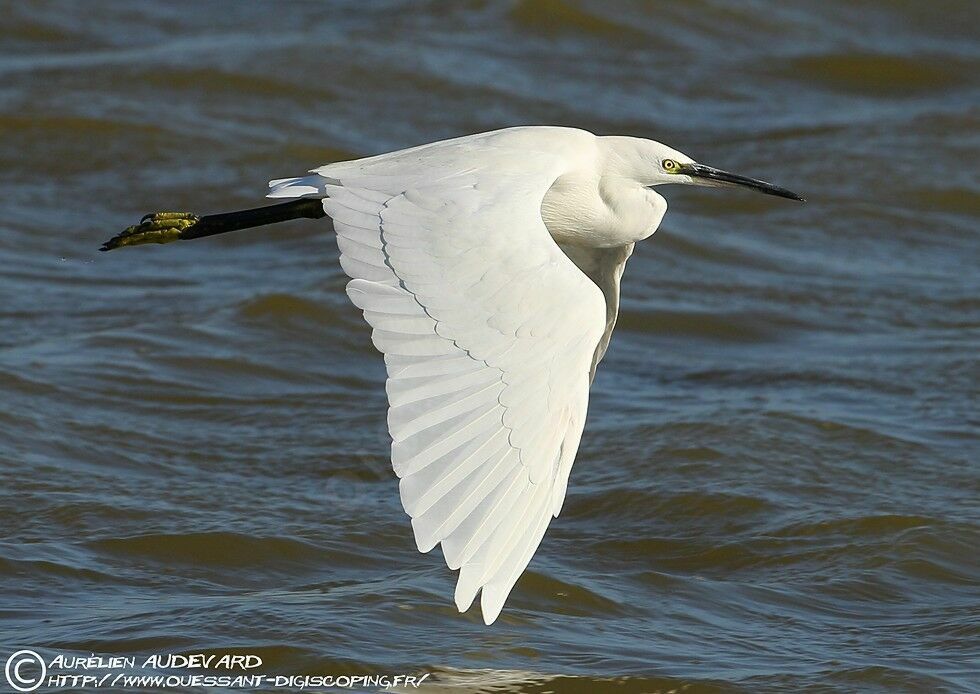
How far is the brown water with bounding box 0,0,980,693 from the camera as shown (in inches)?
206

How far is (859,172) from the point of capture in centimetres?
1090

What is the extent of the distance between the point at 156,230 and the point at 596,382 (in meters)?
2.39

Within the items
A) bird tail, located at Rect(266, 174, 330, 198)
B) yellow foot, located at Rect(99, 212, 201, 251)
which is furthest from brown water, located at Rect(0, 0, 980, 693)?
bird tail, located at Rect(266, 174, 330, 198)

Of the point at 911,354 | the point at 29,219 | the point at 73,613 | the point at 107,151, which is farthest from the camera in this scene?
the point at 107,151

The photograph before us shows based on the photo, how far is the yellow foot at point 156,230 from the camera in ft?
20.3

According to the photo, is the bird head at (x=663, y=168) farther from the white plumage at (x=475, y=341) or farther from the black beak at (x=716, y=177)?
the white plumage at (x=475, y=341)

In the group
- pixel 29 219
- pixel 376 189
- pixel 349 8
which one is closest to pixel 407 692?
pixel 376 189

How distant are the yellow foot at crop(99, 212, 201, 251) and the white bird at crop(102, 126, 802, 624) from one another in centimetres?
110

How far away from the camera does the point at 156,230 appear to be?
244 inches

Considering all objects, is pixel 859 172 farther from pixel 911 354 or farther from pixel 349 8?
pixel 349 8

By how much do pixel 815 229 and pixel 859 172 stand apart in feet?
3.33

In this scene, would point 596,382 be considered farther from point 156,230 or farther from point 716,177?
point 156,230

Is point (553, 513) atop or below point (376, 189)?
below

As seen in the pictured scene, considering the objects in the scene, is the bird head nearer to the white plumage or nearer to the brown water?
the white plumage
